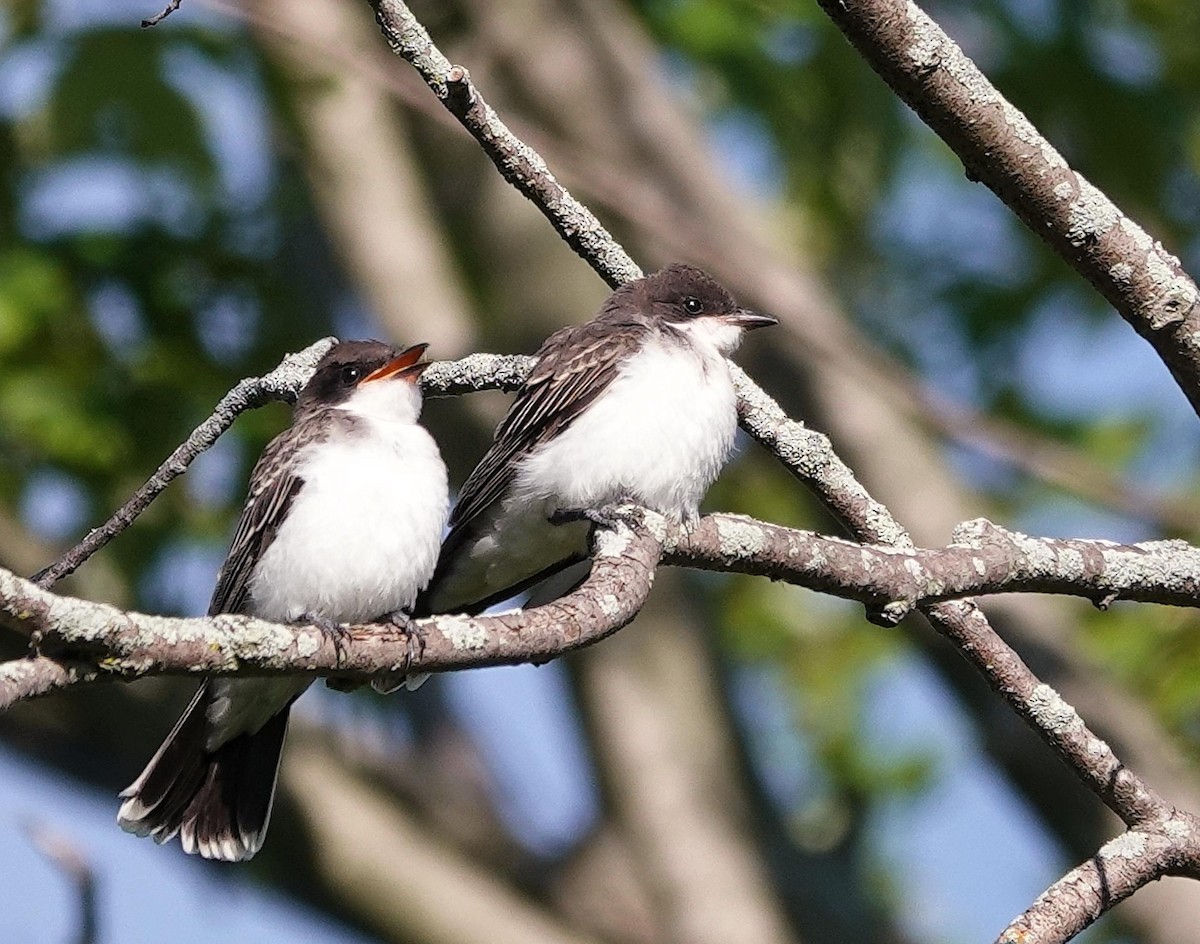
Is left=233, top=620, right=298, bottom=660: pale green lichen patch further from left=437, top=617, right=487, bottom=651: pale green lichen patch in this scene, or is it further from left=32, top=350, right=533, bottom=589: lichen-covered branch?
left=32, top=350, right=533, bottom=589: lichen-covered branch

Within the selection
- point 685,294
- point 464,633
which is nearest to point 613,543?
point 464,633

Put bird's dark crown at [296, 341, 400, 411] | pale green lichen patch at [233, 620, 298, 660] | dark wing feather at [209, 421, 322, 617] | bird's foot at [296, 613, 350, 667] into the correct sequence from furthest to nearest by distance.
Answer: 1. bird's dark crown at [296, 341, 400, 411]
2. dark wing feather at [209, 421, 322, 617]
3. bird's foot at [296, 613, 350, 667]
4. pale green lichen patch at [233, 620, 298, 660]

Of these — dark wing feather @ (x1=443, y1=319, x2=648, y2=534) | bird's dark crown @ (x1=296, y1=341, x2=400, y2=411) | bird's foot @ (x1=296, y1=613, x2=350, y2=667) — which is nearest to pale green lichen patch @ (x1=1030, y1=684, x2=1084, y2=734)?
bird's foot @ (x1=296, y1=613, x2=350, y2=667)

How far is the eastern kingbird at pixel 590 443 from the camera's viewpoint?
5.12 meters

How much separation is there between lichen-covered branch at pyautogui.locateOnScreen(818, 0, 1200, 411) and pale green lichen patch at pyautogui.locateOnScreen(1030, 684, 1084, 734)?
0.67m

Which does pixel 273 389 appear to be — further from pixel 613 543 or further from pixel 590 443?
pixel 613 543

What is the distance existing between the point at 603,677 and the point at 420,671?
823 cm

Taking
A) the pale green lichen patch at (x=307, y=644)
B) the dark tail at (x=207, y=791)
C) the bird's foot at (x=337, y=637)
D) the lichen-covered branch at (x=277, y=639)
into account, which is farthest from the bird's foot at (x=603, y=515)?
the pale green lichen patch at (x=307, y=644)

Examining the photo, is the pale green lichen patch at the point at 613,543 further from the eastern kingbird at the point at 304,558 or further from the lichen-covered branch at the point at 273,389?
the eastern kingbird at the point at 304,558

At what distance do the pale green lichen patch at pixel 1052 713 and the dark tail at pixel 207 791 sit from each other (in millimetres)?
2261

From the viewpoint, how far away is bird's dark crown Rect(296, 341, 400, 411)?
5441 mm

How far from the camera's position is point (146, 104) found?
9.05 meters

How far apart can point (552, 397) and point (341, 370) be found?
2.07 ft

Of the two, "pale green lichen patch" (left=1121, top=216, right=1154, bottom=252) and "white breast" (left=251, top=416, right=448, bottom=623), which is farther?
"white breast" (left=251, top=416, right=448, bottom=623)
